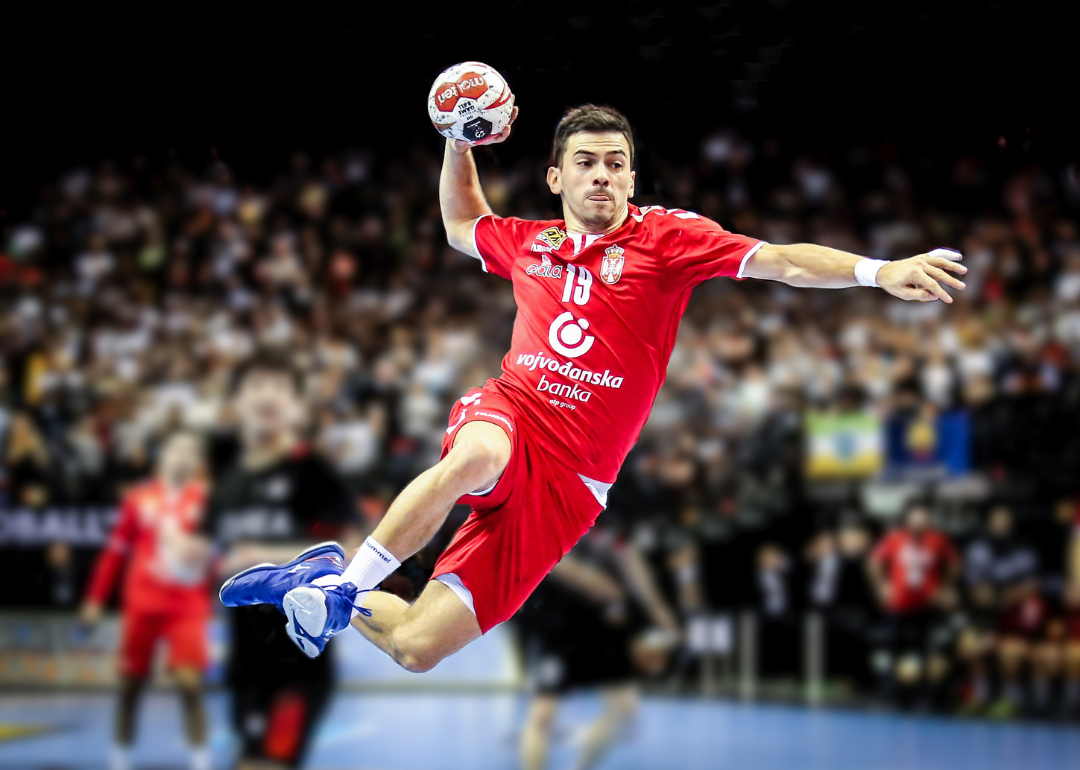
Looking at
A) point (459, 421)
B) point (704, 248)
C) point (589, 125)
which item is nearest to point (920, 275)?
point (704, 248)

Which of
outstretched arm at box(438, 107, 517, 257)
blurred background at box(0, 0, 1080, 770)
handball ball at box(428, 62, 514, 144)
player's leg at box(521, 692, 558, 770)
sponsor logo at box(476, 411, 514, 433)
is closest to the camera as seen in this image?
sponsor logo at box(476, 411, 514, 433)

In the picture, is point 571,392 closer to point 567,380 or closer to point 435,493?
point 567,380

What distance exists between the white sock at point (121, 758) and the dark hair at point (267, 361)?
12.0ft

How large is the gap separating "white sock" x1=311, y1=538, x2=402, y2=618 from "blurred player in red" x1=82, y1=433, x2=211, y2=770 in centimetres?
495

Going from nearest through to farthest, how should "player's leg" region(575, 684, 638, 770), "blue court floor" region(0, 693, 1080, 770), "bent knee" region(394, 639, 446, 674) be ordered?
"bent knee" region(394, 639, 446, 674)
"player's leg" region(575, 684, 638, 770)
"blue court floor" region(0, 693, 1080, 770)

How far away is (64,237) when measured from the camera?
13086mm

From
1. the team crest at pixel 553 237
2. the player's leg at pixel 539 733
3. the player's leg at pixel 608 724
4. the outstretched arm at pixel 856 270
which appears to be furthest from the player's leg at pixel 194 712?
the outstretched arm at pixel 856 270

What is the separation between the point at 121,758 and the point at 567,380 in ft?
20.9

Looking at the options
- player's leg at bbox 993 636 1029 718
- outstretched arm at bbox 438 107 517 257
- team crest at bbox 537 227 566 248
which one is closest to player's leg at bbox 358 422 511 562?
team crest at bbox 537 227 566 248

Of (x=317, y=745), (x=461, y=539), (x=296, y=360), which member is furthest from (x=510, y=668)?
(x=461, y=539)

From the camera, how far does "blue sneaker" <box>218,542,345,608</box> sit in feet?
16.0

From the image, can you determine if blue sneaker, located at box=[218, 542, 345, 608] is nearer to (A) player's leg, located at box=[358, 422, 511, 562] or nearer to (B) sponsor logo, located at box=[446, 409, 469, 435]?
(A) player's leg, located at box=[358, 422, 511, 562]

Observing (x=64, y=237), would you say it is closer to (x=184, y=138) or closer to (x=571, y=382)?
(x=184, y=138)

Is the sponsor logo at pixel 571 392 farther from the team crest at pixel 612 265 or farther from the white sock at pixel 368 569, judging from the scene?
the white sock at pixel 368 569
